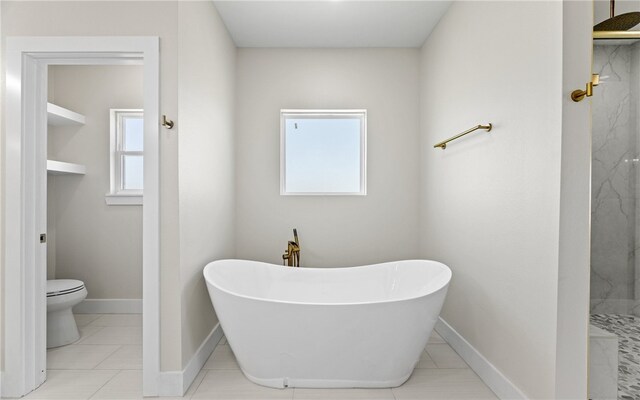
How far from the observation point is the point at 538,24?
167 centimetres

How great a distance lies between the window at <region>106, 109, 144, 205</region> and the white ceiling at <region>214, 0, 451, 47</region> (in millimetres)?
1285

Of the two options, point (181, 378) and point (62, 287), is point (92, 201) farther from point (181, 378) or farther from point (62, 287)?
point (181, 378)

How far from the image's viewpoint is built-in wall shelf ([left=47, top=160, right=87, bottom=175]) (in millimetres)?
2803

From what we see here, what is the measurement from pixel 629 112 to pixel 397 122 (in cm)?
169

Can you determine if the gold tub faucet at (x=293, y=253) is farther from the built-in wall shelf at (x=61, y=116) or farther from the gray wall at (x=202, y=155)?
the built-in wall shelf at (x=61, y=116)

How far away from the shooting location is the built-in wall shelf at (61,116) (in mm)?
2875

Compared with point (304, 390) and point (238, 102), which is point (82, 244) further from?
point (304, 390)

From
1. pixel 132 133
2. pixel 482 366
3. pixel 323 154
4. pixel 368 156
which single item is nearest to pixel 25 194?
pixel 132 133

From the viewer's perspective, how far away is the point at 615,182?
7.89 ft

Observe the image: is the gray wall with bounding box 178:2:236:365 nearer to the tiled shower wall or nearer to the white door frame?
the white door frame

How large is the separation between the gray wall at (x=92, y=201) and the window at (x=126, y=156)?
6 centimetres

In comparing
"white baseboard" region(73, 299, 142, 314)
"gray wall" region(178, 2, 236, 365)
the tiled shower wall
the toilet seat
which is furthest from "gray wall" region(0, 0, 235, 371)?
the tiled shower wall

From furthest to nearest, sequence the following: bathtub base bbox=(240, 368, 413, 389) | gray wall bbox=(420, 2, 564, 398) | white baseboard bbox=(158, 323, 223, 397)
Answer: bathtub base bbox=(240, 368, 413, 389) → white baseboard bbox=(158, 323, 223, 397) → gray wall bbox=(420, 2, 564, 398)

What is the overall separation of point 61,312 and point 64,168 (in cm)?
115
